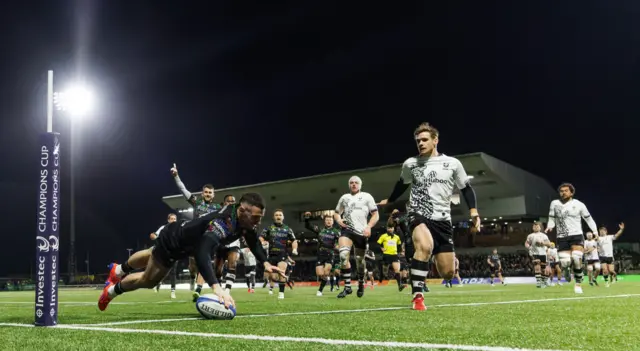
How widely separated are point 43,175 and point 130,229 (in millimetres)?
59964

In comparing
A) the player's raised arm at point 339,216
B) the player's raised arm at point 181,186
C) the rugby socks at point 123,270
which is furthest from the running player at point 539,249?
the rugby socks at point 123,270

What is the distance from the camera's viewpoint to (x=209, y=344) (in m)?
4.12

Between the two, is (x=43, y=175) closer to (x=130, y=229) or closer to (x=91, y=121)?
(x=91, y=121)

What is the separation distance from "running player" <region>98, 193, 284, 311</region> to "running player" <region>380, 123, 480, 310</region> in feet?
7.58

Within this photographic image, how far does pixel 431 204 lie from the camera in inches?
317

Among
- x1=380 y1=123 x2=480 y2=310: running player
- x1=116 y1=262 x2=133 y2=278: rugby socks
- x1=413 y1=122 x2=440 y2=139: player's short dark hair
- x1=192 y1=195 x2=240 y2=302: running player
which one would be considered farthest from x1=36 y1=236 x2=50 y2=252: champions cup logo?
x1=192 y1=195 x2=240 y2=302: running player

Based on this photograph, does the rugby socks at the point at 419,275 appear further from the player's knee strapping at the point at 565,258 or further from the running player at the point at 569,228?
the player's knee strapping at the point at 565,258

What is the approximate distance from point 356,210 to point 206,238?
22.9 feet

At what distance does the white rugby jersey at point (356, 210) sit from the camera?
12820 mm

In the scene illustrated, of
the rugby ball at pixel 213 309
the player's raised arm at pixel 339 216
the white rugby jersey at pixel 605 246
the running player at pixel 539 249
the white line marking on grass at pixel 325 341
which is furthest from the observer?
the white rugby jersey at pixel 605 246

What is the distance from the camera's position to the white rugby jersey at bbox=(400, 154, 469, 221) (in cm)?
805

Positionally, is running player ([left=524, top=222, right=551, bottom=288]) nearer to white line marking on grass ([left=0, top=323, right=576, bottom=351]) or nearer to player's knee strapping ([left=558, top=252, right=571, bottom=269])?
player's knee strapping ([left=558, top=252, right=571, bottom=269])

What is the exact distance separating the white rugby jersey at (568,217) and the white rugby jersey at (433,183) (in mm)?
6427

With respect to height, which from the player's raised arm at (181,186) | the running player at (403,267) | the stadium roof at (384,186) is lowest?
the running player at (403,267)
